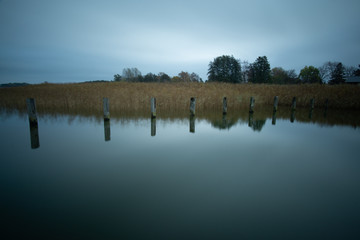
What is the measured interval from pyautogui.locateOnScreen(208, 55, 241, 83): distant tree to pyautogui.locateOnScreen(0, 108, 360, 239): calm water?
170ft

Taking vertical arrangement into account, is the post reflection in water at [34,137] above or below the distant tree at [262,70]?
below

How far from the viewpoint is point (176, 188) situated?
373cm

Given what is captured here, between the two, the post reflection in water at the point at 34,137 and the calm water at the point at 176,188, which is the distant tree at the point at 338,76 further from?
the post reflection in water at the point at 34,137

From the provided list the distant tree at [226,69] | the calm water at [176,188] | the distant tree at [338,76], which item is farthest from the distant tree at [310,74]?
the calm water at [176,188]

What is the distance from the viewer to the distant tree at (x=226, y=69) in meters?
56.8

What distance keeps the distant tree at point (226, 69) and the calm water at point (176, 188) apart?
51950mm

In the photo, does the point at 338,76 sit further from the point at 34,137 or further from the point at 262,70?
the point at 34,137

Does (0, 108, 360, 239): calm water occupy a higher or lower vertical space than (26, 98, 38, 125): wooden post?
lower

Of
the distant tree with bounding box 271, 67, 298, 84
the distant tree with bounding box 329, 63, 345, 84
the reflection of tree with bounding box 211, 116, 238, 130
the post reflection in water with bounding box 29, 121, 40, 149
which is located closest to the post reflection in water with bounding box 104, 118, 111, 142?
the post reflection in water with bounding box 29, 121, 40, 149

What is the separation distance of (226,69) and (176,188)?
58.0 meters

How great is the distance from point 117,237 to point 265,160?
179 inches

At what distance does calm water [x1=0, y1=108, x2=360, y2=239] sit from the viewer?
2613 millimetres

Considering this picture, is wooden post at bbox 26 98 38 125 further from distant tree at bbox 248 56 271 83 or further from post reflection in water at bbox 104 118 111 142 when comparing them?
distant tree at bbox 248 56 271 83

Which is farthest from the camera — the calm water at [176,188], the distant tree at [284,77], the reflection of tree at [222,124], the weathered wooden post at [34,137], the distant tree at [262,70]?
the distant tree at [284,77]
